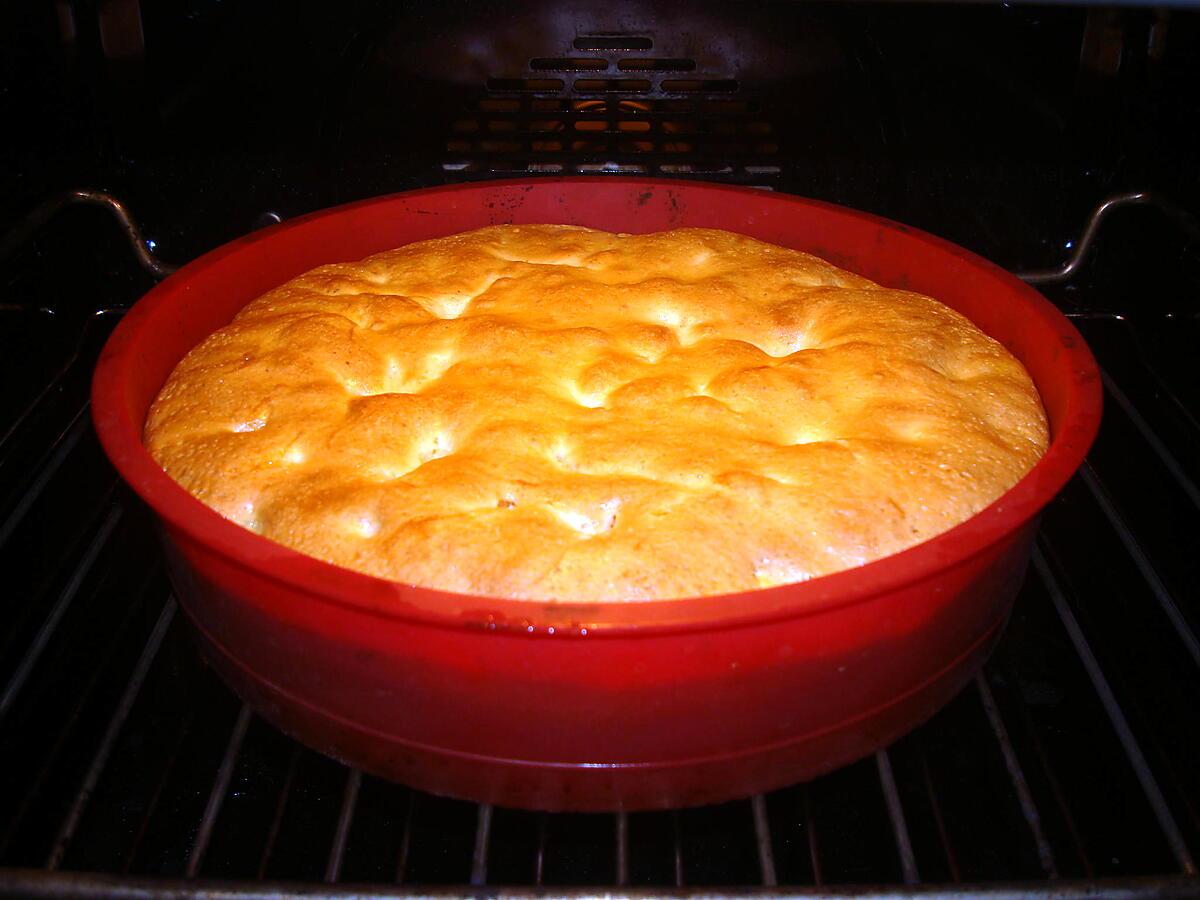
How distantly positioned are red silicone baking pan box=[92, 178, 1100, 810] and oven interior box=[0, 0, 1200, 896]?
9 centimetres

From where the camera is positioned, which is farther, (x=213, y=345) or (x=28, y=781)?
(x=213, y=345)

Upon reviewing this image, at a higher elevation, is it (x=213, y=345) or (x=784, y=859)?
(x=213, y=345)

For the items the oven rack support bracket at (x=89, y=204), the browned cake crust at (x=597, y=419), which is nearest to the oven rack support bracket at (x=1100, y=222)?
the browned cake crust at (x=597, y=419)

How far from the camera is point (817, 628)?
90 cm

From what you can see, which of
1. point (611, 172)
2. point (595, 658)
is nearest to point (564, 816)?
point (595, 658)

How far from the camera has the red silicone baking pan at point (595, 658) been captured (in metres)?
0.87

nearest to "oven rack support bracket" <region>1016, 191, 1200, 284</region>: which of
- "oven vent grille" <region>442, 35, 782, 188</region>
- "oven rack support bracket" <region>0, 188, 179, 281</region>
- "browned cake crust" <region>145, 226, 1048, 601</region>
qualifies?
"browned cake crust" <region>145, 226, 1048, 601</region>

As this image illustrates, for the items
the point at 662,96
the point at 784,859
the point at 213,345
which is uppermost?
the point at 662,96

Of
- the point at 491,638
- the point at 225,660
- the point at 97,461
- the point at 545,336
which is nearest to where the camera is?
the point at 491,638

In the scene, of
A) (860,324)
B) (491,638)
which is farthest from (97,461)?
(860,324)

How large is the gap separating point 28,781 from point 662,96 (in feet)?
4.12

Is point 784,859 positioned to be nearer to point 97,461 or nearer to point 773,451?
point 773,451

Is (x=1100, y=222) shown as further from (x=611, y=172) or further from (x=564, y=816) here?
(x=564, y=816)

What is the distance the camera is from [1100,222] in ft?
5.16
